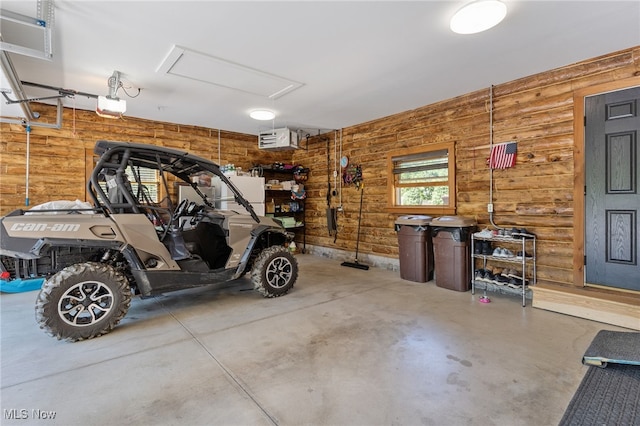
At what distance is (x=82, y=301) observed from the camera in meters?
2.73

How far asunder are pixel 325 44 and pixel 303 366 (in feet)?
10.0

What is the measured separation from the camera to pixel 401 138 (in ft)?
17.8

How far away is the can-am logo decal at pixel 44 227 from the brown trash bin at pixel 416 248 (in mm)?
4178

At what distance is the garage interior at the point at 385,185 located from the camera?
193cm

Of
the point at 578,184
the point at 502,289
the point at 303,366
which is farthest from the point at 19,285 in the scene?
the point at 578,184

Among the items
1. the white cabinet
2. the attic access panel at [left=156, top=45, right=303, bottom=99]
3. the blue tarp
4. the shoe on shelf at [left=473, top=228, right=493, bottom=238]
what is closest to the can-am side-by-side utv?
the attic access panel at [left=156, top=45, right=303, bottom=99]

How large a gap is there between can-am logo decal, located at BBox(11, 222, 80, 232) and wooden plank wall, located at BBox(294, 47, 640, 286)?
473cm

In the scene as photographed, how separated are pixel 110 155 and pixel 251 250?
1.81 meters

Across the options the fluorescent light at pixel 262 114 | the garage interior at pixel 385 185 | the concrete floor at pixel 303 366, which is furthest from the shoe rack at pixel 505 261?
the fluorescent light at pixel 262 114

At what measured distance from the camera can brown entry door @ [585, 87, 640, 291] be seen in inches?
125

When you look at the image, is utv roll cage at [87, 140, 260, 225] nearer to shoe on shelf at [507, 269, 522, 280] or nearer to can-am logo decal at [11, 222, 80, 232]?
can-am logo decal at [11, 222, 80, 232]

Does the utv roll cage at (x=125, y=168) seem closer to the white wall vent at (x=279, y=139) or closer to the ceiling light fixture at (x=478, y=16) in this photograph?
the white wall vent at (x=279, y=139)

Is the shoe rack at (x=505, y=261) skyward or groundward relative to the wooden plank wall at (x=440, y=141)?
groundward

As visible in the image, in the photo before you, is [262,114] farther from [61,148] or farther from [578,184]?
[578,184]
